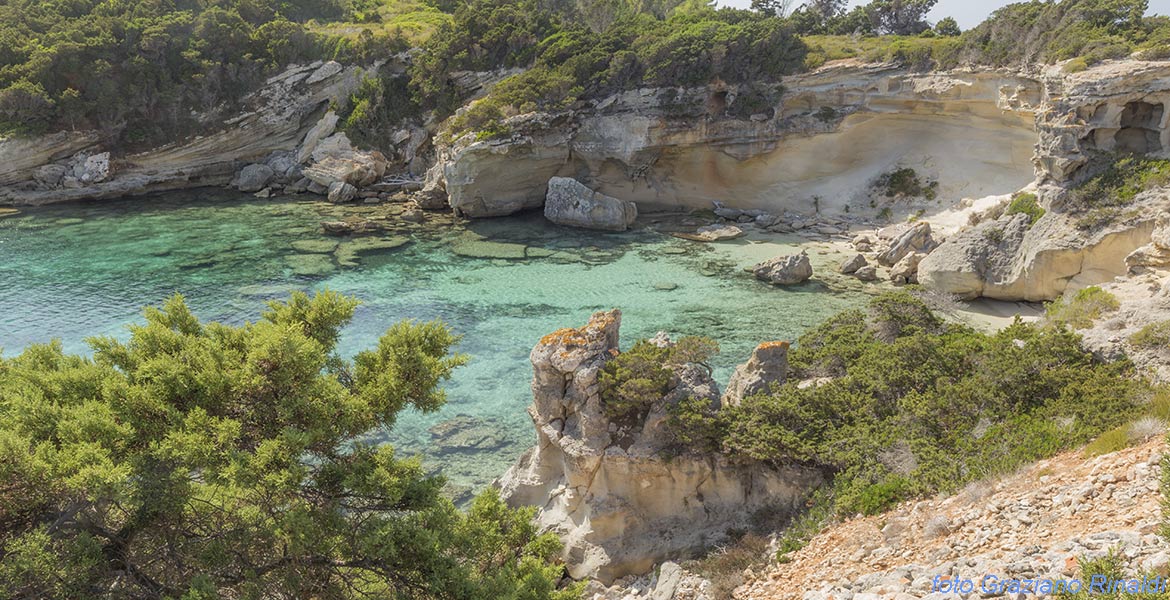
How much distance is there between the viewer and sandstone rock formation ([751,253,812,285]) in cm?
2861

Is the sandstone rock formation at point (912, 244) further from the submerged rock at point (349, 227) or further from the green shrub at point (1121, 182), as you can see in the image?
the submerged rock at point (349, 227)

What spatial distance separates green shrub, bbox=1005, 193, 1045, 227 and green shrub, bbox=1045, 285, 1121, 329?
954 centimetres

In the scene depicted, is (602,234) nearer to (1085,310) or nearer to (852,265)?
(852,265)

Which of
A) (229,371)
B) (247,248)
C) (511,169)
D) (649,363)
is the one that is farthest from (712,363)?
(247,248)

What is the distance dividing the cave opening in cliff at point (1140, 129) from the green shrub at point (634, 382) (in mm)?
22320

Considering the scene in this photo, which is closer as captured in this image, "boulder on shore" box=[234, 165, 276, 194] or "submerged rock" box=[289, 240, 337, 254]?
"submerged rock" box=[289, 240, 337, 254]

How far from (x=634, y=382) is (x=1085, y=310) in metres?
11.6

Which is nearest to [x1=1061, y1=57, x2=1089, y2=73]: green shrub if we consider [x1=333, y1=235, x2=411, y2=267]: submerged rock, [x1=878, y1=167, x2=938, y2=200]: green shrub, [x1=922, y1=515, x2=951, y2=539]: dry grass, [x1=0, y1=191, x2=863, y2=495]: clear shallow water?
[x1=878, y1=167, x2=938, y2=200]: green shrub

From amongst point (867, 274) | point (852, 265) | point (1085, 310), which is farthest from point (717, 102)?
point (1085, 310)

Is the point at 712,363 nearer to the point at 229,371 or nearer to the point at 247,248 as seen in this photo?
the point at 229,371

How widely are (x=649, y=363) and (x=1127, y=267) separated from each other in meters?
18.5

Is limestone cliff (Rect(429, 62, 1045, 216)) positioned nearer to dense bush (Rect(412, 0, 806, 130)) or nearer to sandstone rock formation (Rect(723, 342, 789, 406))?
dense bush (Rect(412, 0, 806, 130))

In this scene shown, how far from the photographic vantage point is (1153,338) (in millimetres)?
12781

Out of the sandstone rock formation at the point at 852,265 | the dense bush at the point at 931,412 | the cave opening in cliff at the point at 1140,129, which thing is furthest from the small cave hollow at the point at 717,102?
the dense bush at the point at 931,412
